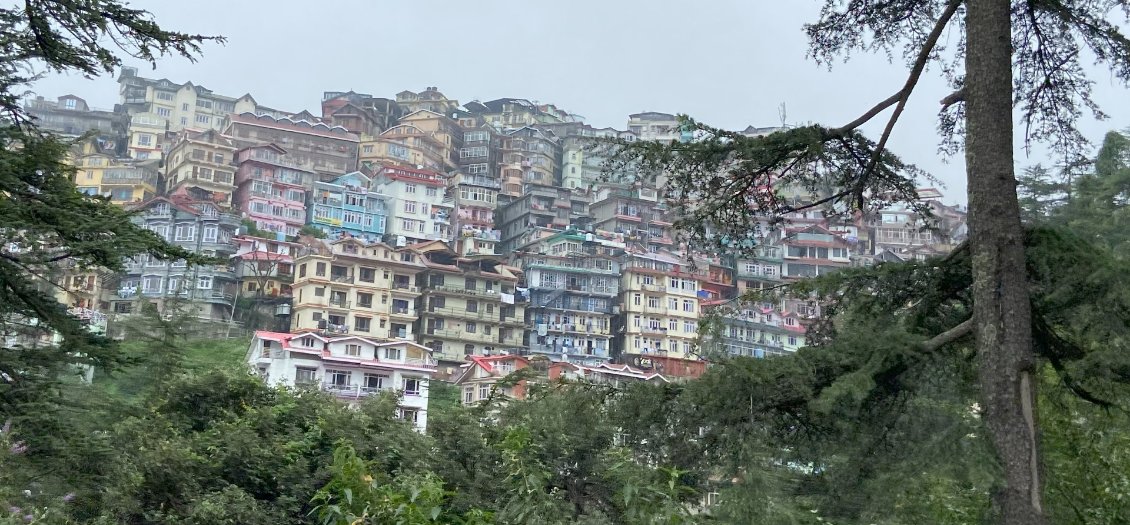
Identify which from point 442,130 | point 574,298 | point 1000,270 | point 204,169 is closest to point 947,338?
point 1000,270

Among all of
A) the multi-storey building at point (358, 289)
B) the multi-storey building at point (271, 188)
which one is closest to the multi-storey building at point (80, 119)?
the multi-storey building at point (271, 188)

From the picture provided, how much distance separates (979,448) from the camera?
4.37 metres

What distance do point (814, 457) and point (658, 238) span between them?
6325cm

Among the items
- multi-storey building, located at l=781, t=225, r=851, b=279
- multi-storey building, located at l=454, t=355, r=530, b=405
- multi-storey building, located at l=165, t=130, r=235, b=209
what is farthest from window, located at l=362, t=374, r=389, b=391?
multi-storey building, located at l=781, t=225, r=851, b=279

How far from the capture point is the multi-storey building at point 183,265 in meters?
52.5

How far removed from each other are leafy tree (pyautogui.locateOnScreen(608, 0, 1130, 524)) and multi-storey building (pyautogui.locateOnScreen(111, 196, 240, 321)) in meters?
47.9

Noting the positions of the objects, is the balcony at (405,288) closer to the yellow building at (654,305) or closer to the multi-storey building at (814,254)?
the yellow building at (654,305)

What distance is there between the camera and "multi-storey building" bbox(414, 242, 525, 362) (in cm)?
5381

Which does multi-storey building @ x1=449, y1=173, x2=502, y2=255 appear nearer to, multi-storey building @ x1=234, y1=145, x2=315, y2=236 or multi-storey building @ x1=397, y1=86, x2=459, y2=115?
multi-storey building @ x1=234, y1=145, x2=315, y2=236

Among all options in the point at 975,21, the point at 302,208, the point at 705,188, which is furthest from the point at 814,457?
the point at 302,208

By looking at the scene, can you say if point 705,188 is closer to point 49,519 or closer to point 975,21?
point 975,21

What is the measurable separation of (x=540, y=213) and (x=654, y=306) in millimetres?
14651

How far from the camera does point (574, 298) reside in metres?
59.0

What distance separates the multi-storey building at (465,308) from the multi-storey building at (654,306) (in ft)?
20.4
